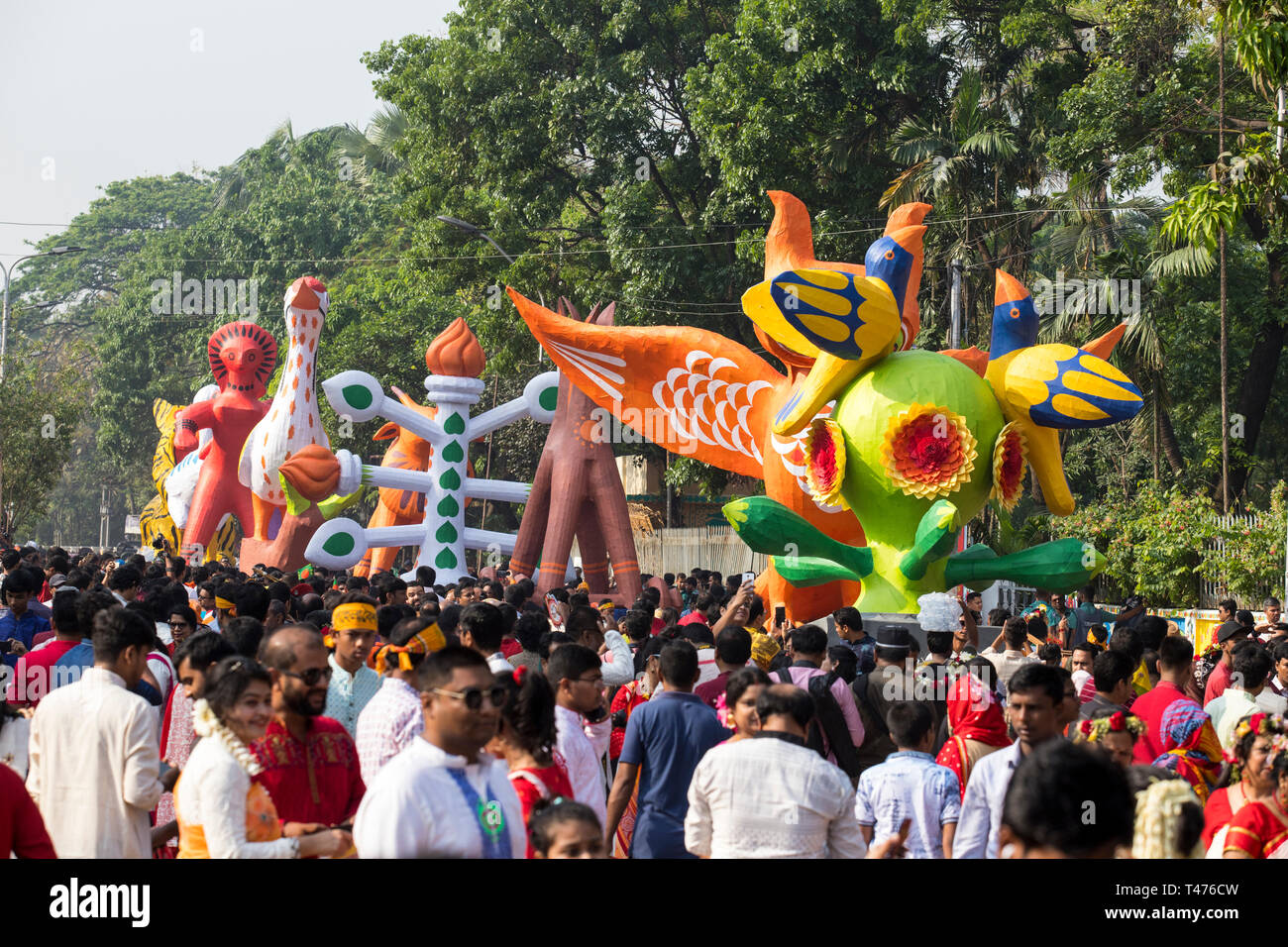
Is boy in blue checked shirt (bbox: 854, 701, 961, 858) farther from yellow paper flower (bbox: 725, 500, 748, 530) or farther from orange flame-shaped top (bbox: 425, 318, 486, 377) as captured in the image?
orange flame-shaped top (bbox: 425, 318, 486, 377)

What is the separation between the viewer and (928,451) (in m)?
11.1

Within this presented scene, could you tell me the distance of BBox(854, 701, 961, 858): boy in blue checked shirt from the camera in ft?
15.6

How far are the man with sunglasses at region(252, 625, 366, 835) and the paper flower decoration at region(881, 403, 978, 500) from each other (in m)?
7.31

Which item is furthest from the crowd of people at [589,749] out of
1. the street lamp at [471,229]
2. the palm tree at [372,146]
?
the palm tree at [372,146]

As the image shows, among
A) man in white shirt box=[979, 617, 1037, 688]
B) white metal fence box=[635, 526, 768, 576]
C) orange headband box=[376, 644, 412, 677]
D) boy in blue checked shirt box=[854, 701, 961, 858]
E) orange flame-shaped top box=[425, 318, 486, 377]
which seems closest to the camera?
boy in blue checked shirt box=[854, 701, 961, 858]

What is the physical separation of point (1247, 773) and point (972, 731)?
1.40 m

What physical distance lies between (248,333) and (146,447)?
2396 cm

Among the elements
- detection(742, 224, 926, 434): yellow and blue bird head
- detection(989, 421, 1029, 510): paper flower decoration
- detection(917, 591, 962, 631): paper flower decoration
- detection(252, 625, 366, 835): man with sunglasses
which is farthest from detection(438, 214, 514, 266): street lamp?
detection(252, 625, 366, 835): man with sunglasses

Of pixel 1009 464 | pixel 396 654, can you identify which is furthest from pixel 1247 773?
pixel 1009 464

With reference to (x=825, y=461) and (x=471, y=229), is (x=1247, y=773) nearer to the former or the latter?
(x=825, y=461)

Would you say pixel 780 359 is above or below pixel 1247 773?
above

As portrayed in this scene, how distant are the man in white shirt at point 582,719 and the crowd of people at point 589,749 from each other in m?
0.01

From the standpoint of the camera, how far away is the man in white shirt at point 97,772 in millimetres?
4391

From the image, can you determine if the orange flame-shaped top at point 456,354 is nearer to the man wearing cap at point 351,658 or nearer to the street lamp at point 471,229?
the street lamp at point 471,229
